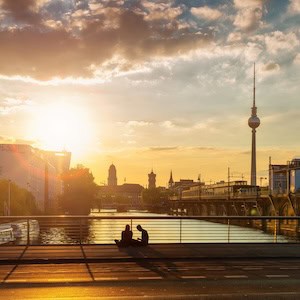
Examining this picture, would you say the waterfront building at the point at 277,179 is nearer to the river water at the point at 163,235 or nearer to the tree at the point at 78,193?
the river water at the point at 163,235

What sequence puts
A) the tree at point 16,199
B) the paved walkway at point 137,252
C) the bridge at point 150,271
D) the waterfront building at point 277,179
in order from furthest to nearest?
the waterfront building at point 277,179 < the tree at point 16,199 < the paved walkway at point 137,252 < the bridge at point 150,271

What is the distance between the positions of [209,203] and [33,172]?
66800mm

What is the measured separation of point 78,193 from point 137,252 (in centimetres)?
16268

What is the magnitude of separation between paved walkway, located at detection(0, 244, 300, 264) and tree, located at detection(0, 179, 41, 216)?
88803mm

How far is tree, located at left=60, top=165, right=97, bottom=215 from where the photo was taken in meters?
181

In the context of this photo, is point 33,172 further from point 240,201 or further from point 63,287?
point 63,287

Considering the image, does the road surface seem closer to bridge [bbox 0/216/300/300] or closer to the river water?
bridge [bbox 0/216/300/300]

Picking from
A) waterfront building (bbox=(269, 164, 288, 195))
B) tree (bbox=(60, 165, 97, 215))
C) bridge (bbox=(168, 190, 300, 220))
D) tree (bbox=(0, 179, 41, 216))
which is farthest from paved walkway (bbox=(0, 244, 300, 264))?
tree (bbox=(60, 165, 97, 215))

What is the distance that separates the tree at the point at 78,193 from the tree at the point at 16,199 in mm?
48052

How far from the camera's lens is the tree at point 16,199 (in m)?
116

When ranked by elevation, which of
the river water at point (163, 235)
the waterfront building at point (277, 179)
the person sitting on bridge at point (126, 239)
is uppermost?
the waterfront building at point (277, 179)

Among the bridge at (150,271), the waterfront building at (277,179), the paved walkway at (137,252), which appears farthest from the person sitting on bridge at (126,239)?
the waterfront building at (277,179)

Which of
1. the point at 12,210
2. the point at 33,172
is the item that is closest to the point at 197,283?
the point at 12,210

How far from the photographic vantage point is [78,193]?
183 meters
